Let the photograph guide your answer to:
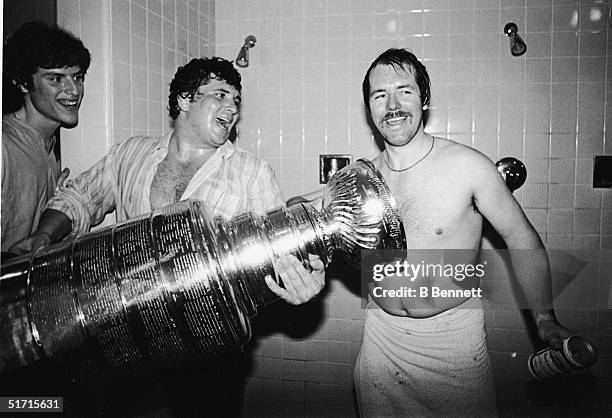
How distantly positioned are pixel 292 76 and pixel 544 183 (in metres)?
1.07

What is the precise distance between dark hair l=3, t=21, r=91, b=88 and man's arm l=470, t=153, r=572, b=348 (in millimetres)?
1070

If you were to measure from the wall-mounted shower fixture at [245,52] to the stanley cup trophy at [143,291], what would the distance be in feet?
4.12

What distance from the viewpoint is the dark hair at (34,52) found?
106 centimetres

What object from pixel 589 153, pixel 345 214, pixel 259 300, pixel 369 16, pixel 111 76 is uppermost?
pixel 369 16

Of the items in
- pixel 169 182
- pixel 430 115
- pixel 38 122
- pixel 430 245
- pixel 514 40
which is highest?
pixel 514 40

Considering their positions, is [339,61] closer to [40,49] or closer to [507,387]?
[40,49]

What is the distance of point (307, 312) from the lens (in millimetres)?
1812

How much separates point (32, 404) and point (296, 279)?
363 mm

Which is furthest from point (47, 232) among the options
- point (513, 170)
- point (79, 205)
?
point (513, 170)

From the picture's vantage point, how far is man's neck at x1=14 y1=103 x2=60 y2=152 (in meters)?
1.09

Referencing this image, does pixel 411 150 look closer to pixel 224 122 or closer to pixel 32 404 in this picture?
pixel 224 122

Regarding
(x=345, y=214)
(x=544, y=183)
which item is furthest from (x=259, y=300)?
(x=544, y=183)

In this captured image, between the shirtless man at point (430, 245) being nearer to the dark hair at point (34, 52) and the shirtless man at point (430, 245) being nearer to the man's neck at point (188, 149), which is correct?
the man's neck at point (188, 149)

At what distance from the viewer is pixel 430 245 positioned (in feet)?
3.49
